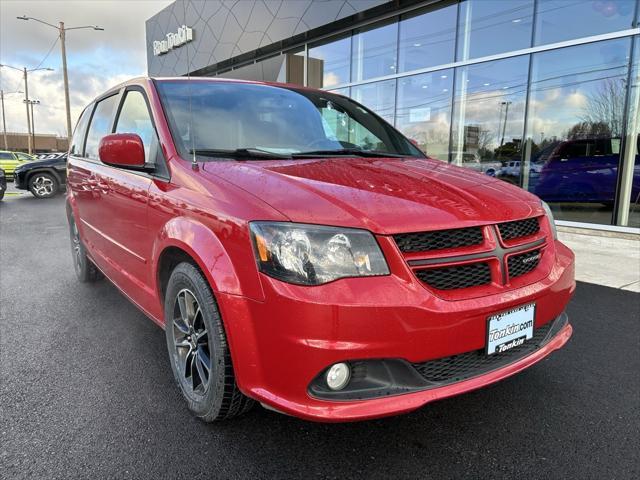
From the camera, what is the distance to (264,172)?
2020 millimetres

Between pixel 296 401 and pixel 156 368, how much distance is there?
4.62 feet

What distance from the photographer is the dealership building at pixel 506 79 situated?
7.09 m

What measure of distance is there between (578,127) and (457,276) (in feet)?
23.8

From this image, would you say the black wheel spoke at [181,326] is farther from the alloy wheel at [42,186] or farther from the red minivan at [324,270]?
the alloy wheel at [42,186]

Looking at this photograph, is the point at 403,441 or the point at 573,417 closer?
the point at 403,441

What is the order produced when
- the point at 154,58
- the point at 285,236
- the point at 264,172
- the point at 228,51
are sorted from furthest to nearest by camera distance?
the point at 154,58
the point at 228,51
the point at 264,172
the point at 285,236

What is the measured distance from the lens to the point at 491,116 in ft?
29.2

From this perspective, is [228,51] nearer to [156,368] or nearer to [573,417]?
[156,368]

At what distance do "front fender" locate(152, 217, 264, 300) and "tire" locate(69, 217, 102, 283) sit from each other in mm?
2630

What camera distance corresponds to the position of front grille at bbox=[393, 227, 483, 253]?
5.58 feet

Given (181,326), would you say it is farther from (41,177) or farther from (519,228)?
(41,177)

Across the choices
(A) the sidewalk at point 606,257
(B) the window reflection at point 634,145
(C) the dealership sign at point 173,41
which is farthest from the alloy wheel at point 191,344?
(C) the dealership sign at point 173,41

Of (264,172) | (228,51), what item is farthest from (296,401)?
(228,51)

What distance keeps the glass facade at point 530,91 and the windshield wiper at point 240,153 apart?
680 cm
